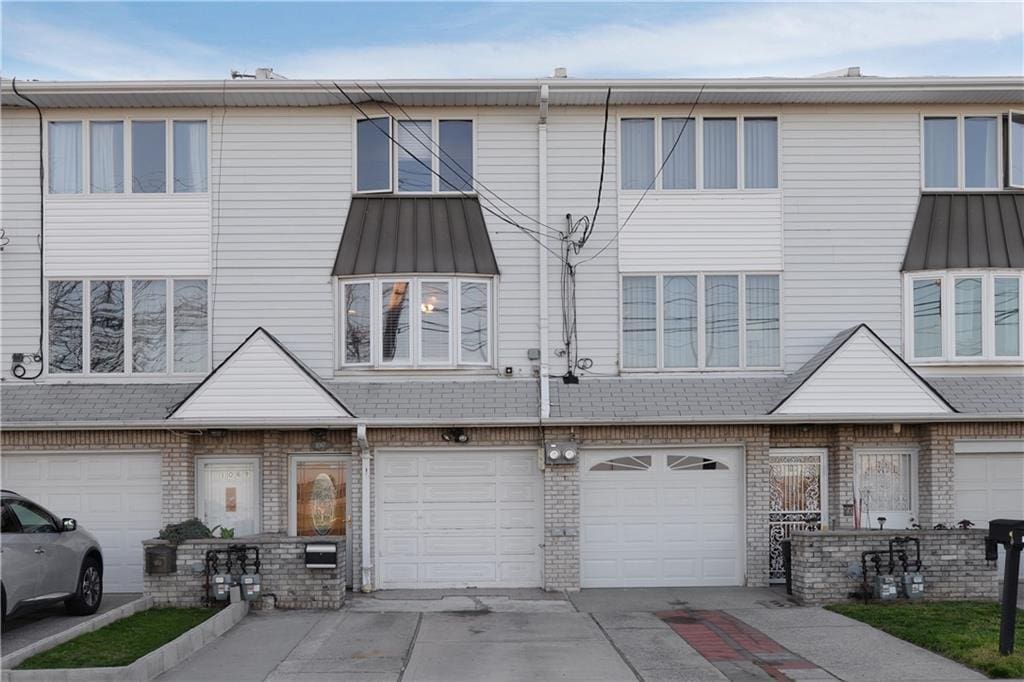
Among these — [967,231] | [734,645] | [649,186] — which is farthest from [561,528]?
[967,231]

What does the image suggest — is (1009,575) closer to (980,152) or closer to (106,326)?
(980,152)

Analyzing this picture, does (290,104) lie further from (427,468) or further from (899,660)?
(899,660)

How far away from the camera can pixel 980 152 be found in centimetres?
1612

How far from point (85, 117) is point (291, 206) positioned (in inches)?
138

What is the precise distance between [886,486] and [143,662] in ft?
36.6

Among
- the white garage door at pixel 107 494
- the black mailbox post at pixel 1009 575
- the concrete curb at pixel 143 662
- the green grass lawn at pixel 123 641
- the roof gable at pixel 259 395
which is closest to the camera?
the concrete curb at pixel 143 662

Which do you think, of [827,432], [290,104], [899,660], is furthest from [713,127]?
[899,660]

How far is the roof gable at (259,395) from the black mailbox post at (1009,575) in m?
8.48

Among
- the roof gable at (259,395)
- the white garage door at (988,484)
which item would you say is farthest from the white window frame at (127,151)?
the white garage door at (988,484)

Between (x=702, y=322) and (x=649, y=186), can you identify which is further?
(x=649, y=186)

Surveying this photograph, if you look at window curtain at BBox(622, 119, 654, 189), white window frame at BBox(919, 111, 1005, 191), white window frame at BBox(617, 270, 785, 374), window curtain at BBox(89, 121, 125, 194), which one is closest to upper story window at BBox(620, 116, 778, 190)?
window curtain at BBox(622, 119, 654, 189)

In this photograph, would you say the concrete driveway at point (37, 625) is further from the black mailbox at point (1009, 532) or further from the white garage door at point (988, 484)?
the white garage door at point (988, 484)

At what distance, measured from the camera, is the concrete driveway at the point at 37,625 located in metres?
11.2

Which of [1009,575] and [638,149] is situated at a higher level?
[638,149]
